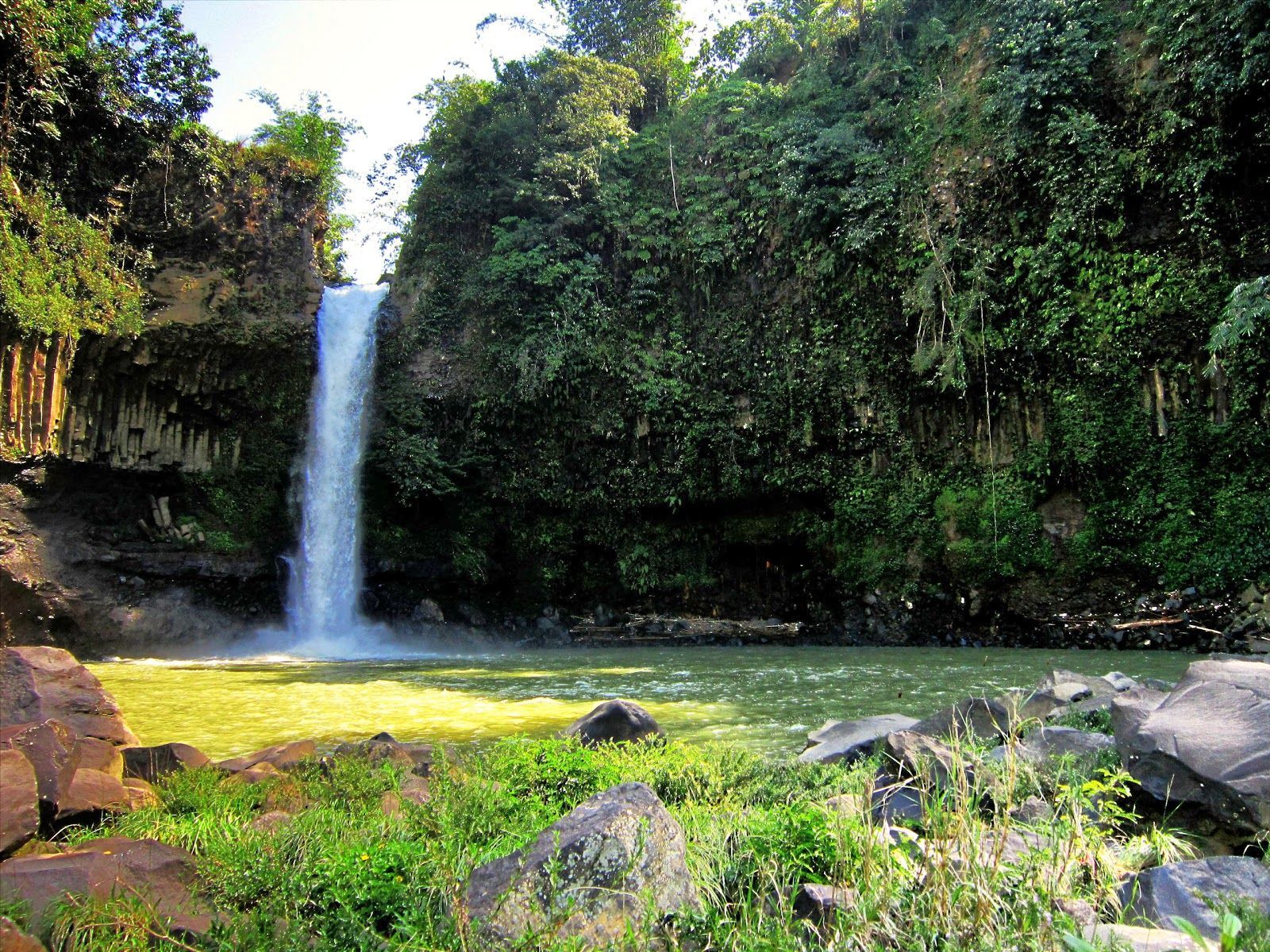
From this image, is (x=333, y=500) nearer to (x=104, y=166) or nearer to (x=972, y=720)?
(x=104, y=166)

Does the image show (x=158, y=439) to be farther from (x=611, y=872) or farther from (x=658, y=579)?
(x=611, y=872)

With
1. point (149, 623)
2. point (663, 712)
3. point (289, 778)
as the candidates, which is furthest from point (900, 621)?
point (149, 623)

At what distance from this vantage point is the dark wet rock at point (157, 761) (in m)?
4.67

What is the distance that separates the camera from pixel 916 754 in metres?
4.31

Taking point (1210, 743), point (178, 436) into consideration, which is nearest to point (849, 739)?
point (1210, 743)

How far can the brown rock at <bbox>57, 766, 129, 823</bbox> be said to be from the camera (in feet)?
12.7

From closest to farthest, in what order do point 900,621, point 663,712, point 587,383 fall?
point 663,712 < point 900,621 < point 587,383

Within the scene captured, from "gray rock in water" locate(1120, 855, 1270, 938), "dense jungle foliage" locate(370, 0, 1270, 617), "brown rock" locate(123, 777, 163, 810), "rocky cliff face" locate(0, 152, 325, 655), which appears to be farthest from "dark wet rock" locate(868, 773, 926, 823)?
"rocky cliff face" locate(0, 152, 325, 655)

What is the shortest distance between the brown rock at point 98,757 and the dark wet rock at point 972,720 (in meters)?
4.72

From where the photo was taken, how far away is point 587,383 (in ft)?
58.5

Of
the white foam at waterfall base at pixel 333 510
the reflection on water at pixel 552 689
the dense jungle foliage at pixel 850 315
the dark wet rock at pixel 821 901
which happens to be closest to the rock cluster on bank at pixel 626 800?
the dark wet rock at pixel 821 901

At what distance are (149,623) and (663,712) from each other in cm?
1353

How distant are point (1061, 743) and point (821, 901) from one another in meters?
2.78

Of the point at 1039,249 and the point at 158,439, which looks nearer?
the point at 1039,249
